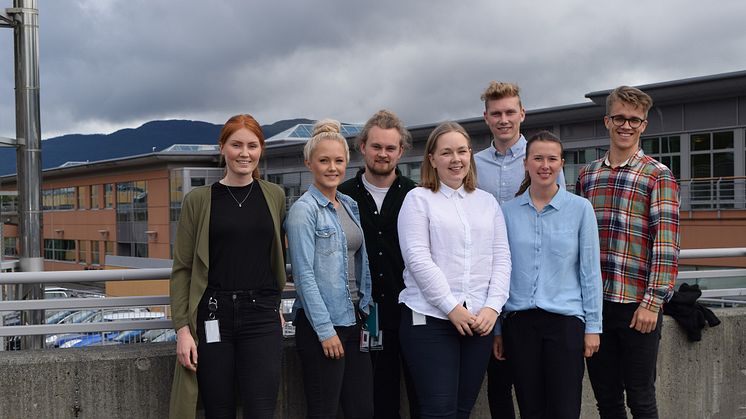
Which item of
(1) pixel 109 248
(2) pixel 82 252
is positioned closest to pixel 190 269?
(1) pixel 109 248

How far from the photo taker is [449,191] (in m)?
3.78

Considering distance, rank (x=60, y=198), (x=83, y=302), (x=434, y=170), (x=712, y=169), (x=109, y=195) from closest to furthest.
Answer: (x=434, y=170), (x=83, y=302), (x=712, y=169), (x=109, y=195), (x=60, y=198)

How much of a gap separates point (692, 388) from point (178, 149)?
56743 millimetres

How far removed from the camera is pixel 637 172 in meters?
3.91

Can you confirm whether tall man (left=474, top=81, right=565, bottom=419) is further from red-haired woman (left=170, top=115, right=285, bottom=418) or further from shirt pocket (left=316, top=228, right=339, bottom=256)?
red-haired woman (left=170, top=115, right=285, bottom=418)

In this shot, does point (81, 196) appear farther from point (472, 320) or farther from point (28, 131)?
point (472, 320)

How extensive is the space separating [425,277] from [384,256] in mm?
422

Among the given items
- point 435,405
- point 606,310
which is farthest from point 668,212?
point 435,405

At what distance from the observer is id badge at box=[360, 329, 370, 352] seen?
3.72 meters

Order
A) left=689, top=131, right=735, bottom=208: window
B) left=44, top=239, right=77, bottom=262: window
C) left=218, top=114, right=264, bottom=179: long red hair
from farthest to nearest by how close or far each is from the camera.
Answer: left=44, top=239, right=77, bottom=262: window < left=689, top=131, right=735, bottom=208: window < left=218, top=114, right=264, bottom=179: long red hair

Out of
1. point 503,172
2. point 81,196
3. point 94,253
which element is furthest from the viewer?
point 81,196

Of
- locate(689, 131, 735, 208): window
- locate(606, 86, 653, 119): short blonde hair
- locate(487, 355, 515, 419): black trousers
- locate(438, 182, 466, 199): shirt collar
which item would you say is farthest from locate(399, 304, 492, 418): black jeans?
locate(689, 131, 735, 208): window

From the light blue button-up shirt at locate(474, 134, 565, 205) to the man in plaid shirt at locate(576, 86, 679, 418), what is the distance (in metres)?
0.42

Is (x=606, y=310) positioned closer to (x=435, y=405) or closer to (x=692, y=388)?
(x=435, y=405)
